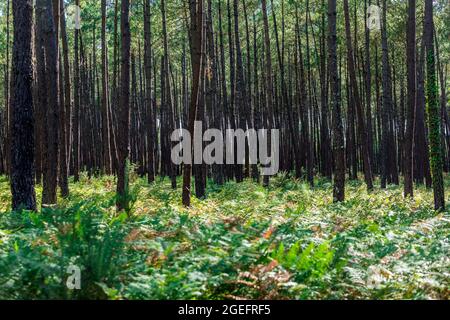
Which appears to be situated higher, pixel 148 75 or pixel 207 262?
pixel 148 75

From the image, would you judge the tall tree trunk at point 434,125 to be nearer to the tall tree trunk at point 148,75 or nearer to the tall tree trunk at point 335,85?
the tall tree trunk at point 335,85

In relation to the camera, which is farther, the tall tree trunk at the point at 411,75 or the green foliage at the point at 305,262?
the tall tree trunk at the point at 411,75

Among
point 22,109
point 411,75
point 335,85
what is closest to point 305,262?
point 22,109

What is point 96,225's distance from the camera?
5.79 metres

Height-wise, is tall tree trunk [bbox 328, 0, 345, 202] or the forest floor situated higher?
tall tree trunk [bbox 328, 0, 345, 202]

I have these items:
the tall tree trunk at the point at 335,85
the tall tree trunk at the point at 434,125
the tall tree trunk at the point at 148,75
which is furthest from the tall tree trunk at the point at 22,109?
the tall tree trunk at the point at 434,125

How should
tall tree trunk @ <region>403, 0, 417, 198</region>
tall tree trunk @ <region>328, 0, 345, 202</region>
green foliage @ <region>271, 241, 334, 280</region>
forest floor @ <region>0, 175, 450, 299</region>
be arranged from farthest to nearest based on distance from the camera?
tall tree trunk @ <region>403, 0, 417, 198</region> → tall tree trunk @ <region>328, 0, 345, 202</region> → green foliage @ <region>271, 241, 334, 280</region> → forest floor @ <region>0, 175, 450, 299</region>

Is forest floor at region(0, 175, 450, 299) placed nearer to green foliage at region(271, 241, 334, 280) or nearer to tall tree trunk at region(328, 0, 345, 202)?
green foliage at region(271, 241, 334, 280)

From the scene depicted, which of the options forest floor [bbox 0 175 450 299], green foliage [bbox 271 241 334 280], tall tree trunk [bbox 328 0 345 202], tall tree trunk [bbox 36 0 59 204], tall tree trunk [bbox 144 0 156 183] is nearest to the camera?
forest floor [bbox 0 175 450 299]

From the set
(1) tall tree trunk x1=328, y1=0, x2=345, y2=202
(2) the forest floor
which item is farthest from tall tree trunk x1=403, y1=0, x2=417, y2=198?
(2) the forest floor

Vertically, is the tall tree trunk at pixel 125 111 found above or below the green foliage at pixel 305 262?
above

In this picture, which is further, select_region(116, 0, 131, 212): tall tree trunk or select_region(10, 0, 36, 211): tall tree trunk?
select_region(116, 0, 131, 212): tall tree trunk

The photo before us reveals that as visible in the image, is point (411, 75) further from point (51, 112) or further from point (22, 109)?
point (22, 109)
